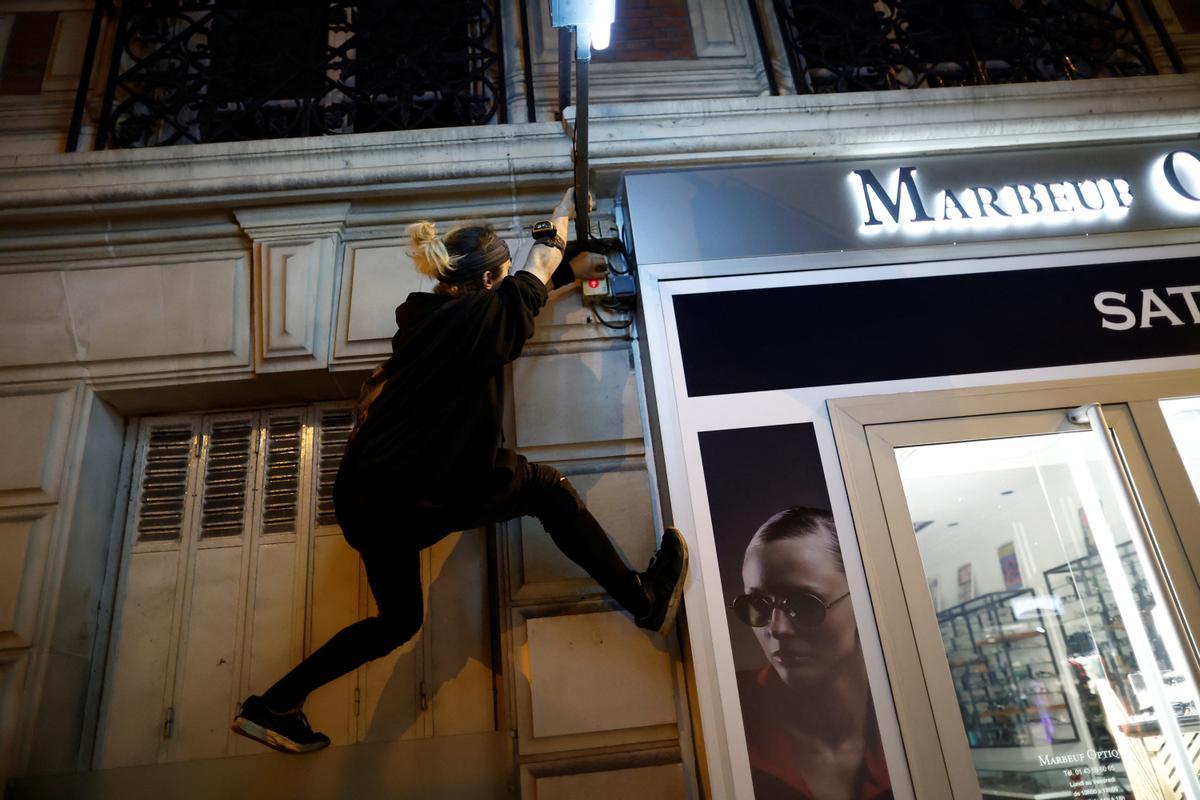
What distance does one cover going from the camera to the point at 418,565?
107 inches

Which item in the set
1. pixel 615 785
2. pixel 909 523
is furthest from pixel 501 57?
pixel 615 785

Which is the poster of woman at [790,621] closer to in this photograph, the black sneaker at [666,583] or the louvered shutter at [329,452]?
the black sneaker at [666,583]

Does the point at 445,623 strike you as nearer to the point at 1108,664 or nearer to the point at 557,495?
the point at 557,495

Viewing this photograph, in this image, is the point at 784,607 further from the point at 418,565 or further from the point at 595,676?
the point at 418,565

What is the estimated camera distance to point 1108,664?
115 inches

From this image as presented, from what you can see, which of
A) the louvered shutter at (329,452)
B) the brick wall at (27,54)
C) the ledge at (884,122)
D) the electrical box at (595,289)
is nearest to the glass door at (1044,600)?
the electrical box at (595,289)

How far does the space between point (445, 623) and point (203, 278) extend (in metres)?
1.92

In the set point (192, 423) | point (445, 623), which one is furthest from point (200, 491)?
point (445, 623)

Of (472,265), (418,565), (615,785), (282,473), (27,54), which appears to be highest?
(27,54)

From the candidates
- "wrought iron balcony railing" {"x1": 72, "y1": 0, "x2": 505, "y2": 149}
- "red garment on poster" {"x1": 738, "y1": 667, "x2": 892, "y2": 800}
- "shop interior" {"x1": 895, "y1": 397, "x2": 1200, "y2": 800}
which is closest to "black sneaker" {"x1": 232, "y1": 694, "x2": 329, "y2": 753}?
"red garment on poster" {"x1": 738, "y1": 667, "x2": 892, "y2": 800}

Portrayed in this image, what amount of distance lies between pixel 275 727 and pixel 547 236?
6.69 ft

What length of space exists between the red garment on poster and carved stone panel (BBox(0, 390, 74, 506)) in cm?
287

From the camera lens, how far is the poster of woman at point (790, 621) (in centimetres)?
260

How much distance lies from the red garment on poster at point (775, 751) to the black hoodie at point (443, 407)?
116 centimetres
